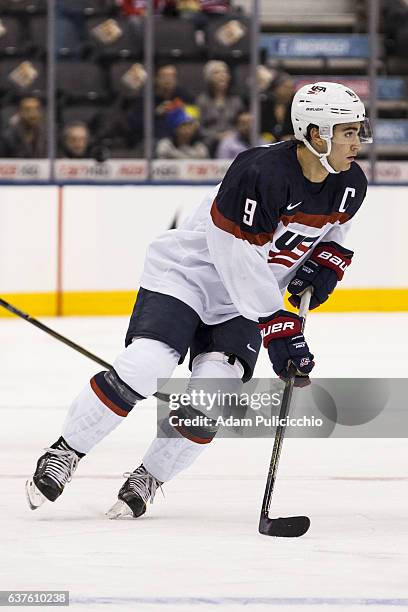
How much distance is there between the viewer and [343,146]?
10.9ft

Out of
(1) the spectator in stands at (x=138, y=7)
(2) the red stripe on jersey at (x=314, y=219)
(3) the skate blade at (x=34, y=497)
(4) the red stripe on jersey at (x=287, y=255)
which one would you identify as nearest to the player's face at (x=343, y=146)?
(2) the red stripe on jersey at (x=314, y=219)

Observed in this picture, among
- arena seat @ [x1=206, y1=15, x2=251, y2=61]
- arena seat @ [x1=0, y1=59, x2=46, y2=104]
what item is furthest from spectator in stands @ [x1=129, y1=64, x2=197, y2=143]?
arena seat @ [x1=0, y1=59, x2=46, y2=104]

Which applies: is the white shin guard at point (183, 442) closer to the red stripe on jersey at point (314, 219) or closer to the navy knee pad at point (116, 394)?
the navy knee pad at point (116, 394)

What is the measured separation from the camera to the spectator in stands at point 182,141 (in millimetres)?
8516

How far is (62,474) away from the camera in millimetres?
3396

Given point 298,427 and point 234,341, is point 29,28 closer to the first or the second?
point 298,427

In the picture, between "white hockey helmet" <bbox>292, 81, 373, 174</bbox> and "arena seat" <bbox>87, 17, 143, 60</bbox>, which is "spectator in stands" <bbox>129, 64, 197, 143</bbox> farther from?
"white hockey helmet" <bbox>292, 81, 373, 174</bbox>

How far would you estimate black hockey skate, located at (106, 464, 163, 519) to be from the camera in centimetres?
343

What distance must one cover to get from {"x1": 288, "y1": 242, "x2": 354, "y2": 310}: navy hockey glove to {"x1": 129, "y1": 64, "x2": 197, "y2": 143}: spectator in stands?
4.93 meters

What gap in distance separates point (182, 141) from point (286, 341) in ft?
17.6

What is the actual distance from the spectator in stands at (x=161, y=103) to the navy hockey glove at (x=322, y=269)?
16.2 feet

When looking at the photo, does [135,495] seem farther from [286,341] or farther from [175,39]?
[175,39]

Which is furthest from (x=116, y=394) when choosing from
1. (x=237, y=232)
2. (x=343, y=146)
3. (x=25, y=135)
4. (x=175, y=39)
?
(x=175, y=39)

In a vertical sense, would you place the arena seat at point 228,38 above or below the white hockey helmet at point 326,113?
below
